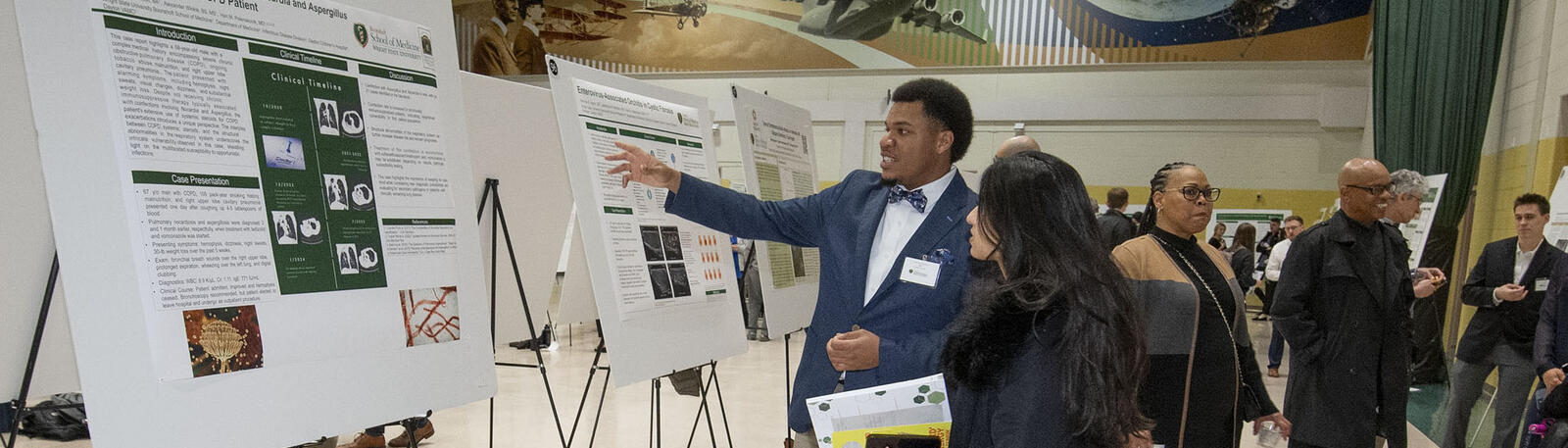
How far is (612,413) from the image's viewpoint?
5875 mm

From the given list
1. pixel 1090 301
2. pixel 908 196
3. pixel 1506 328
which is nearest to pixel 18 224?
pixel 908 196

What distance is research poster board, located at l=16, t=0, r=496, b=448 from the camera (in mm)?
1490

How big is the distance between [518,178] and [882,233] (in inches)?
64.5

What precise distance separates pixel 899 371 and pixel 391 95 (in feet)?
4.28

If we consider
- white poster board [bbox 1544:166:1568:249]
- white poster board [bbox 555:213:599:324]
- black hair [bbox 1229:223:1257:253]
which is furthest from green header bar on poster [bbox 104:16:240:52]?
black hair [bbox 1229:223:1257:253]

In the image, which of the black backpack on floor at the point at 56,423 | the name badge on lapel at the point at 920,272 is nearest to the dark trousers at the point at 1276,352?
the name badge on lapel at the point at 920,272

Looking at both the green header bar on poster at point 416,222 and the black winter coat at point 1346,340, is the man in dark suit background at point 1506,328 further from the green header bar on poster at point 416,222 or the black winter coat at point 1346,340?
the green header bar on poster at point 416,222

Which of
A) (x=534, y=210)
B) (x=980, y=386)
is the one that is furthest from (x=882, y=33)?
(x=980, y=386)

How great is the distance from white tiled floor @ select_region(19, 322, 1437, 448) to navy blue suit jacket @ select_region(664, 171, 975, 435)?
269 cm

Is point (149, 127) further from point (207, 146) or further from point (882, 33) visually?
point (882, 33)

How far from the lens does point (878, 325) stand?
7.40 feet

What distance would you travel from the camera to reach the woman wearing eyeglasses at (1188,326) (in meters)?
2.48

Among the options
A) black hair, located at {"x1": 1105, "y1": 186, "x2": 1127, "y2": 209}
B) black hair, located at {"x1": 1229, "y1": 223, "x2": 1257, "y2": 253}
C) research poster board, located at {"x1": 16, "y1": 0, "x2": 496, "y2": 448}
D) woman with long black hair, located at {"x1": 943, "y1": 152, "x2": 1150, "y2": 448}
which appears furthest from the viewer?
black hair, located at {"x1": 1229, "y1": 223, "x2": 1257, "y2": 253}

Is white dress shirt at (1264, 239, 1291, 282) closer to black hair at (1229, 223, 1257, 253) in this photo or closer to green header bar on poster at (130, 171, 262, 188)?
black hair at (1229, 223, 1257, 253)
